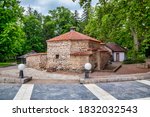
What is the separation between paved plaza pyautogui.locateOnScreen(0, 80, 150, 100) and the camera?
31.7 feet

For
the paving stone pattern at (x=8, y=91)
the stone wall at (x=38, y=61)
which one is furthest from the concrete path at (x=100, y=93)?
the stone wall at (x=38, y=61)

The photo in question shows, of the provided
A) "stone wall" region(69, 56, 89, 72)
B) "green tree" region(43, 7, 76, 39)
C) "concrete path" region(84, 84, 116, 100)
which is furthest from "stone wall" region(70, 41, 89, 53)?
"green tree" region(43, 7, 76, 39)

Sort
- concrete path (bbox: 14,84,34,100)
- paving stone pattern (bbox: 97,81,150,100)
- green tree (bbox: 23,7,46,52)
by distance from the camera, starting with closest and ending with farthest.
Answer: concrete path (bbox: 14,84,34,100) → paving stone pattern (bbox: 97,81,150,100) → green tree (bbox: 23,7,46,52)

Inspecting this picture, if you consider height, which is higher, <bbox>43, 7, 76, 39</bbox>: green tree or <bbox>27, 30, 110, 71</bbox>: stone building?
<bbox>43, 7, 76, 39</bbox>: green tree

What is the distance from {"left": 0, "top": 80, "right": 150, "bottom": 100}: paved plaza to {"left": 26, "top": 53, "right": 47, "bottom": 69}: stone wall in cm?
1483

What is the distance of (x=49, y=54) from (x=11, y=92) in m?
15.0

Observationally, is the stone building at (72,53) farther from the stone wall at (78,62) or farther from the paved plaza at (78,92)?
the paved plaza at (78,92)

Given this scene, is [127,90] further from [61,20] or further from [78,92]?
[61,20]

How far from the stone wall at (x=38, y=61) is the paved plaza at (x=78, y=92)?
14.8m

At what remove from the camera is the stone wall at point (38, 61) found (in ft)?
89.3

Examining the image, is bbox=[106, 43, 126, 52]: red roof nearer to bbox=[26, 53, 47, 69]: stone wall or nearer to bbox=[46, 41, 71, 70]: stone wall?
bbox=[26, 53, 47, 69]: stone wall

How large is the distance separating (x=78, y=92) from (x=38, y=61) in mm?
18097

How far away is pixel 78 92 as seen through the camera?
35.0 feet

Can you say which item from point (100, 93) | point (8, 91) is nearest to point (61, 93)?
point (100, 93)
